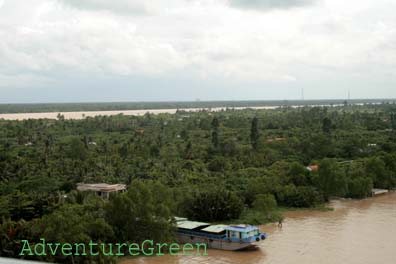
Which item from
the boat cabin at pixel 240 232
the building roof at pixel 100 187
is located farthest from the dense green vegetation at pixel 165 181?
the boat cabin at pixel 240 232

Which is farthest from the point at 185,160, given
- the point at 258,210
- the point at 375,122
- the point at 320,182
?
the point at 375,122

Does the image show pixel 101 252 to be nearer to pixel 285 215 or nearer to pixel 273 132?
pixel 285 215

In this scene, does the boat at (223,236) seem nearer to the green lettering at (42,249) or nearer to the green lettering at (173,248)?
A: the green lettering at (173,248)

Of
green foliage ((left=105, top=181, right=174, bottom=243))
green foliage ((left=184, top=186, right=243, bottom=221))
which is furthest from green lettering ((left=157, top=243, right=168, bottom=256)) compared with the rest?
green foliage ((left=184, top=186, right=243, bottom=221))

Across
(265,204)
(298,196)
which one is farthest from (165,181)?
(298,196)

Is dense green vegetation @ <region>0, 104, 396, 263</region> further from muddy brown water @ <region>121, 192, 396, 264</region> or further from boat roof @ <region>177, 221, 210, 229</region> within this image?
muddy brown water @ <region>121, 192, 396, 264</region>
